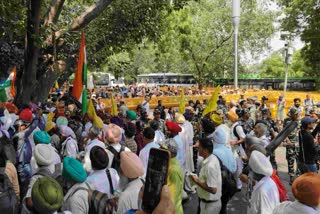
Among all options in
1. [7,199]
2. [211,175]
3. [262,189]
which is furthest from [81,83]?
[262,189]

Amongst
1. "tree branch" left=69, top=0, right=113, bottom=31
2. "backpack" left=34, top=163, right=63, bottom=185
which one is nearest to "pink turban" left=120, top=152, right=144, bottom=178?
"backpack" left=34, top=163, right=63, bottom=185

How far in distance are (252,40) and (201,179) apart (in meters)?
42.0

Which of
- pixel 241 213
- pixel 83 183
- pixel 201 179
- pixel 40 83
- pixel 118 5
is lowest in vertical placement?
pixel 241 213

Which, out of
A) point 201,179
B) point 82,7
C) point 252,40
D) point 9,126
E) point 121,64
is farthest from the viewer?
point 252,40

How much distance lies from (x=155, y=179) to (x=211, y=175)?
272 centimetres

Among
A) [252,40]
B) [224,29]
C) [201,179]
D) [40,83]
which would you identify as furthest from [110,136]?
[252,40]

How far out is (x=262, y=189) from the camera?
12.2 ft

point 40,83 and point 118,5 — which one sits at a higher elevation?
point 118,5

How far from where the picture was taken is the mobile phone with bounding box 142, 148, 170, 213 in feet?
6.84

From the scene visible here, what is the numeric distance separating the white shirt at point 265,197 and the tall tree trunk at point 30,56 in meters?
7.17

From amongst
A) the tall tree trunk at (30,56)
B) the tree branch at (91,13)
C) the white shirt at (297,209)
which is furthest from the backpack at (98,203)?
the tree branch at (91,13)

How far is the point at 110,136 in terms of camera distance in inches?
207

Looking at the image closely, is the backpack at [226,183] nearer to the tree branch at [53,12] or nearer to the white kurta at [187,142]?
the white kurta at [187,142]

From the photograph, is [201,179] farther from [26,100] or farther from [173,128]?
[26,100]
